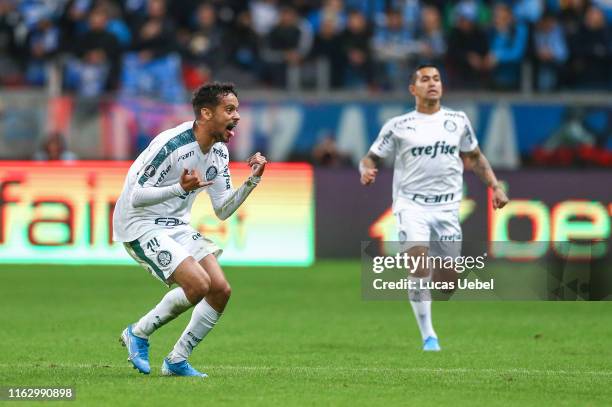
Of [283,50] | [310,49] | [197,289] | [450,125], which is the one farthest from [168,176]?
[310,49]

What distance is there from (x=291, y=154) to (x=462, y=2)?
4.16 metres

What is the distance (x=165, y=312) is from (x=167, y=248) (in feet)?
1.49

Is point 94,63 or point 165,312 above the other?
point 94,63

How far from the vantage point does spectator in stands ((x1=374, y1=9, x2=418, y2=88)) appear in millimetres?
21938

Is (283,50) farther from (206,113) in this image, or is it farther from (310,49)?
(206,113)

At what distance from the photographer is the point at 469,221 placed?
66.2 feet

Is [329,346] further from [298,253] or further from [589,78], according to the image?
[589,78]

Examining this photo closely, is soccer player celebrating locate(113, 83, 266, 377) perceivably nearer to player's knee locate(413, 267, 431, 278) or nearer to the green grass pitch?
the green grass pitch

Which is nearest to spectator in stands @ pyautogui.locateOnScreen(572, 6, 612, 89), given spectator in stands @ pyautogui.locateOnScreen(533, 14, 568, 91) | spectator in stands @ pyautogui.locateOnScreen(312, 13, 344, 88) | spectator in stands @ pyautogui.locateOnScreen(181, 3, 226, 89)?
spectator in stands @ pyautogui.locateOnScreen(533, 14, 568, 91)

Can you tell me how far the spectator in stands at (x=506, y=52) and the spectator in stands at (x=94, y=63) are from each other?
19.6ft

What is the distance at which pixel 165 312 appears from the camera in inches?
376

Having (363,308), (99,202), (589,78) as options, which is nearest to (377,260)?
(363,308)

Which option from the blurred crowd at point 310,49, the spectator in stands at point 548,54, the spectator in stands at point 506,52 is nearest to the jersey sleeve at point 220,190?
the blurred crowd at point 310,49

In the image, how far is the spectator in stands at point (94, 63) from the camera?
21781 millimetres
